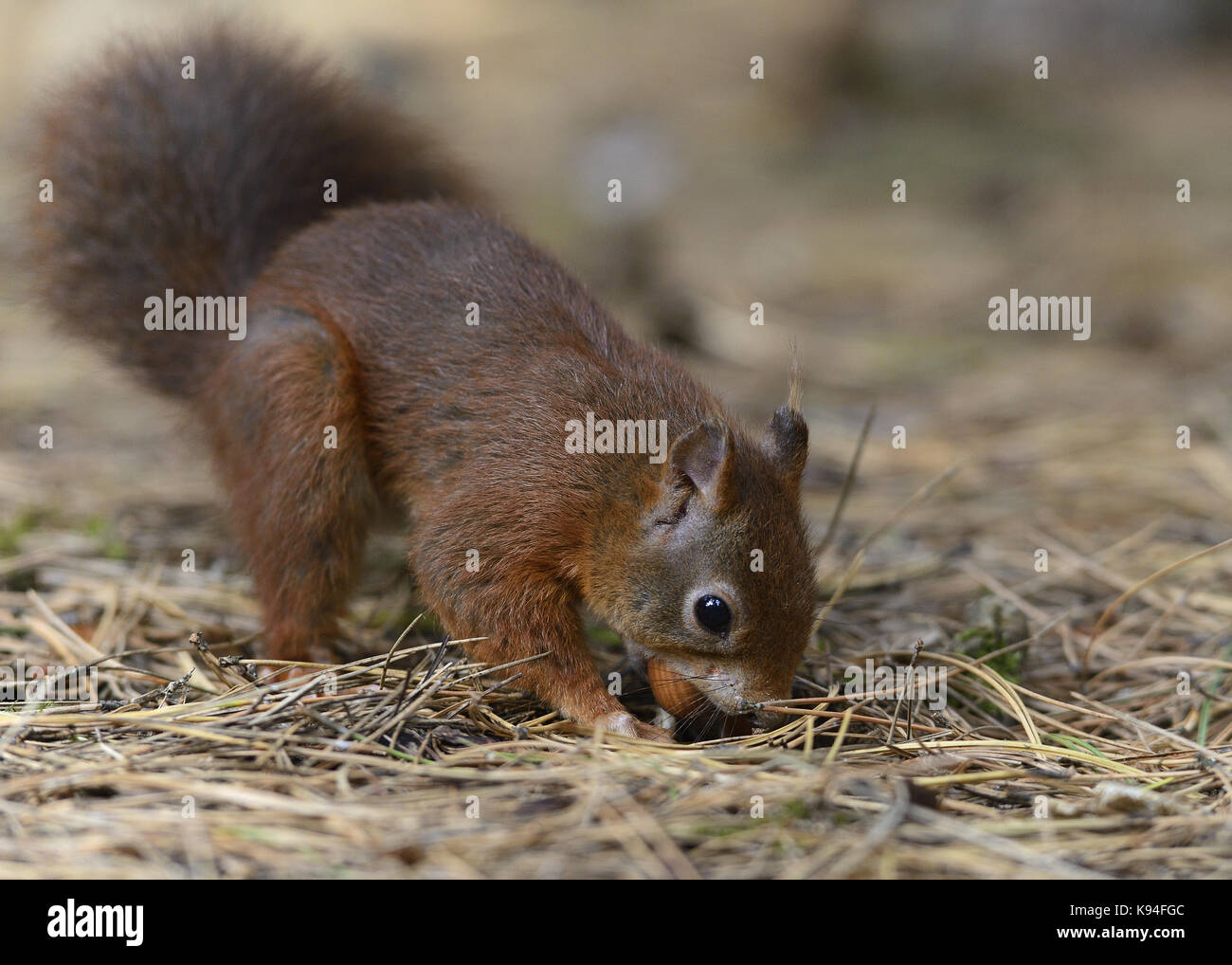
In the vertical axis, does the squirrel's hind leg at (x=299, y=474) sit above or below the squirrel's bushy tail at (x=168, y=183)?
below

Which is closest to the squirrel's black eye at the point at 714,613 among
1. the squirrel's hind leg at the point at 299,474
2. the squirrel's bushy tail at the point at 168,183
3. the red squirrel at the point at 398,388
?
the red squirrel at the point at 398,388

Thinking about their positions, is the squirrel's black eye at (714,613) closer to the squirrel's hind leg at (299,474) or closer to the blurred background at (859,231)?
the blurred background at (859,231)

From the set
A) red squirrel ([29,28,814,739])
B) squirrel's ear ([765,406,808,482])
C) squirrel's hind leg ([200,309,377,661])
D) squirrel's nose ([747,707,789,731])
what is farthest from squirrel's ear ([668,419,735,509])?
squirrel's hind leg ([200,309,377,661])

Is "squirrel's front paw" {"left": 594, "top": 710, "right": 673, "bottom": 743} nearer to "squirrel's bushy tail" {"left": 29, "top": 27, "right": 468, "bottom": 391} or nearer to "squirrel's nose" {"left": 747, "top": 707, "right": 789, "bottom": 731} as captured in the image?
"squirrel's nose" {"left": 747, "top": 707, "right": 789, "bottom": 731}

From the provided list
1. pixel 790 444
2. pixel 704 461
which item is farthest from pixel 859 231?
pixel 704 461

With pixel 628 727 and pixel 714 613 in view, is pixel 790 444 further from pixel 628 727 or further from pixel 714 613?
pixel 628 727

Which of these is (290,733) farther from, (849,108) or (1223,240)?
(849,108)

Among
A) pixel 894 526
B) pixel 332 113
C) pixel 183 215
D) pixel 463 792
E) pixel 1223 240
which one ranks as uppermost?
pixel 1223 240
